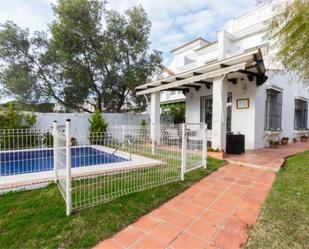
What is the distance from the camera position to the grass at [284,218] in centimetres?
228

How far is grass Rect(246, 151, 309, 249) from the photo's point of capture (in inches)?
89.8

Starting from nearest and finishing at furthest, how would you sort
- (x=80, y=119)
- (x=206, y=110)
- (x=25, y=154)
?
(x=25, y=154)
(x=206, y=110)
(x=80, y=119)

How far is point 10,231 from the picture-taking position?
2.45 meters

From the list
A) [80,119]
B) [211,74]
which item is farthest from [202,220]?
[80,119]

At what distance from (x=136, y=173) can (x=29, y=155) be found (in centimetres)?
367

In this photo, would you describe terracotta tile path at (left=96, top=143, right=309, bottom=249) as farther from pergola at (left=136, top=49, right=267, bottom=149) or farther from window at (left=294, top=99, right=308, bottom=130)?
window at (left=294, top=99, right=308, bottom=130)

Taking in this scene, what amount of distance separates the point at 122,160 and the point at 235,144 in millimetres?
4637

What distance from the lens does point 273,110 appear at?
9.80 metres

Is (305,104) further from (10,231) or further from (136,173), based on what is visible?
(10,231)

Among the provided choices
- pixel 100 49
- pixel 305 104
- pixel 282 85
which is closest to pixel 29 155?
pixel 100 49

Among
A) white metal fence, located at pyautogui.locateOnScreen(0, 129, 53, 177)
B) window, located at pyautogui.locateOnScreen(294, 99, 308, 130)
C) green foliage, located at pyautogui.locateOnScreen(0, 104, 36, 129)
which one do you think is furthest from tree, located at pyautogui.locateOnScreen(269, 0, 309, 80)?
green foliage, located at pyautogui.locateOnScreen(0, 104, 36, 129)

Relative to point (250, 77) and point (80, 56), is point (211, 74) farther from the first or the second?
point (80, 56)

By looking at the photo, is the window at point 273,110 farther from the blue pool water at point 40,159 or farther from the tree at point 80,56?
the blue pool water at point 40,159

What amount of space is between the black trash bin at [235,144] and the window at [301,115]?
8.55 m
